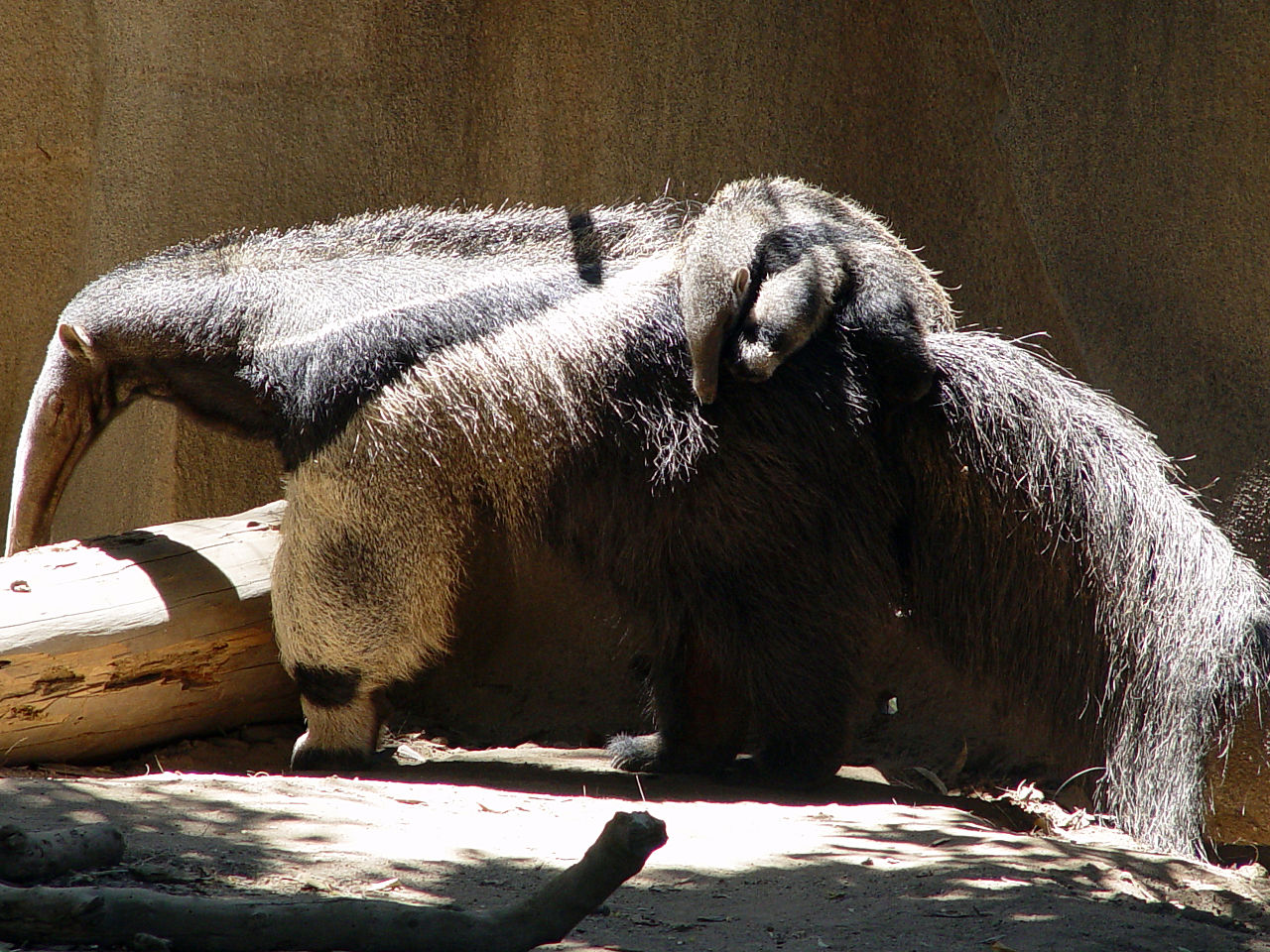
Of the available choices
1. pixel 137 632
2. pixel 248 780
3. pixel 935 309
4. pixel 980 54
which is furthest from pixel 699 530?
pixel 980 54

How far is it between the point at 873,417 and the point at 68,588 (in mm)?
2870

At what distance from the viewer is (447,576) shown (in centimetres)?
456

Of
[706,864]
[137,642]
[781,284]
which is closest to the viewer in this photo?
[706,864]

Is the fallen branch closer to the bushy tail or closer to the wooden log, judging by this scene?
the wooden log

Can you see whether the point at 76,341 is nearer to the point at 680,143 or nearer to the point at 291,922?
the point at 680,143

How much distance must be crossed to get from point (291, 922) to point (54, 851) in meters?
0.69

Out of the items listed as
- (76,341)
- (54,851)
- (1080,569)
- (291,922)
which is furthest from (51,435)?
(1080,569)

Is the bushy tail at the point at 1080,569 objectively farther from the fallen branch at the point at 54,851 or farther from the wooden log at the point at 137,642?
the fallen branch at the point at 54,851

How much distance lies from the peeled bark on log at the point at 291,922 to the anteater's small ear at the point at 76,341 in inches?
124

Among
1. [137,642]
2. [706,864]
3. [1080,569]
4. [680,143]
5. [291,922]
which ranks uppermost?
[680,143]

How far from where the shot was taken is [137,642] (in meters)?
4.43

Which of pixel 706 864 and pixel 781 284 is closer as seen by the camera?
pixel 706 864

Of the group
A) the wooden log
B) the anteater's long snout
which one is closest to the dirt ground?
the wooden log

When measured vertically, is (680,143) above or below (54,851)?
above
